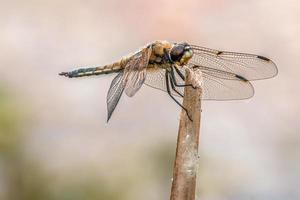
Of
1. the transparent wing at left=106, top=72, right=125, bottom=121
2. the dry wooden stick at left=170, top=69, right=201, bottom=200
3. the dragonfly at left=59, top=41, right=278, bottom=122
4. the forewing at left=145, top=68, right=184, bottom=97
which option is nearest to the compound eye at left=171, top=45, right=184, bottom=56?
the dragonfly at left=59, top=41, right=278, bottom=122

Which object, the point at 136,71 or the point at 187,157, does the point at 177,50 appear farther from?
the point at 187,157

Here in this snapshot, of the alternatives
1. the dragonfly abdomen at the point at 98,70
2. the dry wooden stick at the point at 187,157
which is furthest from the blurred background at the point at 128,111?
the dry wooden stick at the point at 187,157

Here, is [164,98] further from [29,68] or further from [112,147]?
[29,68]

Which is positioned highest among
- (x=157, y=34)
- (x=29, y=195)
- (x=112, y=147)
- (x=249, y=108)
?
(x=157, y=34)

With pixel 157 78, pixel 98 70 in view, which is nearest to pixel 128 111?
pixel 98 70

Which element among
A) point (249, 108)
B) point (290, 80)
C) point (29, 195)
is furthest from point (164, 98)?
point (29, 195)

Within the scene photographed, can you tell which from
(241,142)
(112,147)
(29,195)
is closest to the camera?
(29,195)
